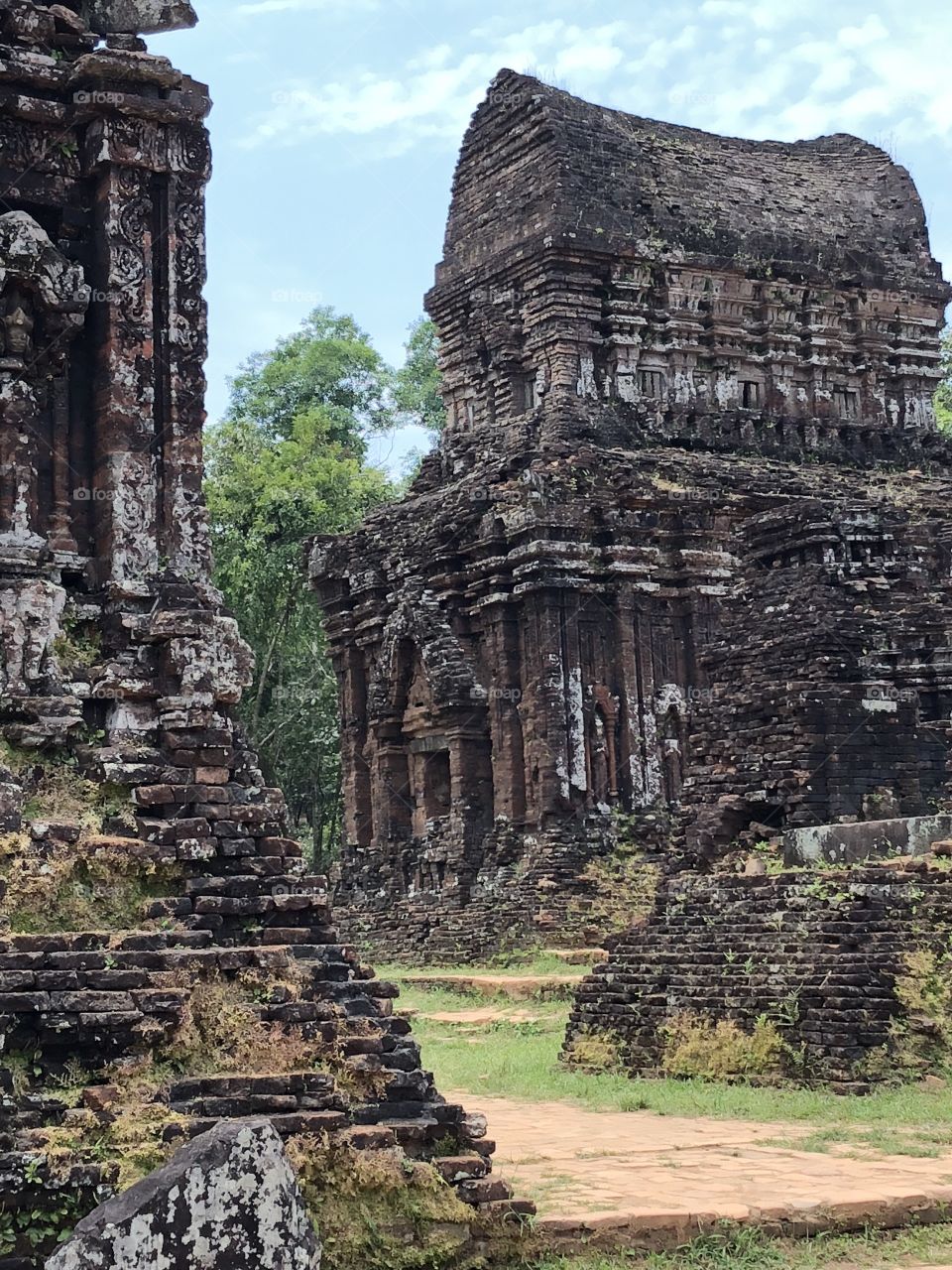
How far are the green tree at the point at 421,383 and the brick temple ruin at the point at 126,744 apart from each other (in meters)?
33.8

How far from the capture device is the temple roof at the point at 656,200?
2681cm

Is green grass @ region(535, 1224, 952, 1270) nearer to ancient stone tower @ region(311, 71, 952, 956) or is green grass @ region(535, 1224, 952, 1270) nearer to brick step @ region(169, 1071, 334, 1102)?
brick step @ region(169, 1071, 334, 1102)

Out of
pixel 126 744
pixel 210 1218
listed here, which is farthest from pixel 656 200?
pixel 210 1218

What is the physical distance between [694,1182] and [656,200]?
67.0ft

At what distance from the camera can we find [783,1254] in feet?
26.2

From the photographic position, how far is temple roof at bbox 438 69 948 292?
26.8 m

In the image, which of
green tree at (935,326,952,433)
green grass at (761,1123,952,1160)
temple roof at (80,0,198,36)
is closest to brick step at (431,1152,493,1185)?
green grass at (761,1123,952,1160)

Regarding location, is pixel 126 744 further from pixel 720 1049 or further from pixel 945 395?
pixel 945 395

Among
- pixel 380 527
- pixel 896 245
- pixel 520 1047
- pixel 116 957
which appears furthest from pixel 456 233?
pixel 116 957

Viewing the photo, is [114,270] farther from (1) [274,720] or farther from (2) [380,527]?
(1) [274,720]

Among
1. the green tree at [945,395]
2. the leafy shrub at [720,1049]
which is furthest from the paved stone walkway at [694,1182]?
the green tree at [945,395]

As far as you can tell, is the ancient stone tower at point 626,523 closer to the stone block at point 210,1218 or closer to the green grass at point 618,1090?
the green grass at point 618,1090

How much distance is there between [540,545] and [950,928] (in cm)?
1106

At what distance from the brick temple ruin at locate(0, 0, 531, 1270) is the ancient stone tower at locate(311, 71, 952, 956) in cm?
915
